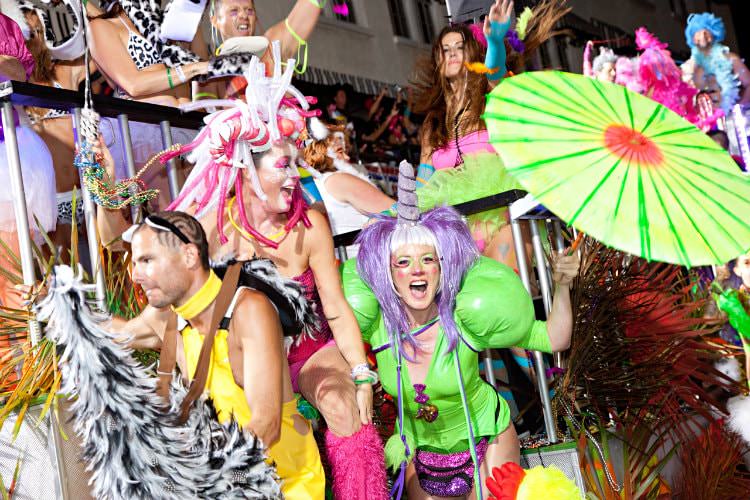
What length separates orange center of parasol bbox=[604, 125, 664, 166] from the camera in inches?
122

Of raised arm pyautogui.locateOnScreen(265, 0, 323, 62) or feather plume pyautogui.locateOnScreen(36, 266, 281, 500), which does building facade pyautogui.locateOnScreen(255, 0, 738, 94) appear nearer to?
raised arm pyautogui.locateOnScreen(265, 0, 323, 62)

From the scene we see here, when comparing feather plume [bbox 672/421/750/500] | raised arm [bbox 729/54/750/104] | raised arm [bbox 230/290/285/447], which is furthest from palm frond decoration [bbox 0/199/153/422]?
raised arm [bbox 729/54/750/104]

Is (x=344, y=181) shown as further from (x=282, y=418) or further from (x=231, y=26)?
(x=282, y=418)

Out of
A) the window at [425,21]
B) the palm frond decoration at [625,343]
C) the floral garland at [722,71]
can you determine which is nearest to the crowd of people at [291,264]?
the palm frond decoration at [625,343]

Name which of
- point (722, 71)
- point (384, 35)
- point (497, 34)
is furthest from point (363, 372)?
point (384, 35)

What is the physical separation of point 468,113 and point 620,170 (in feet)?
5.66

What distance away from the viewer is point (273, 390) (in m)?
2.61

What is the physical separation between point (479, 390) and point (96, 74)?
3.05 m

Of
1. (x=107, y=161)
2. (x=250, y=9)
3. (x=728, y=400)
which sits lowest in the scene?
(x=728, y=400)

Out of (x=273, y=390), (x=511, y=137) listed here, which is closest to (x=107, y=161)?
(x=273, y=390)

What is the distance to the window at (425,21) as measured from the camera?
36.3 ft

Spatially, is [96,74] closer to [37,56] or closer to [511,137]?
[37,56]

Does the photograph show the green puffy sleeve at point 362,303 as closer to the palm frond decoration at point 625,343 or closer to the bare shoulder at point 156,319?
the bare shoulder at point 156,319

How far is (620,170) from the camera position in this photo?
3062mm
